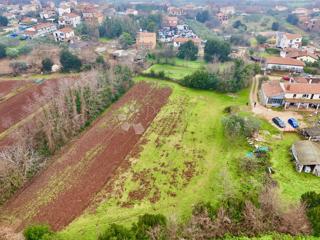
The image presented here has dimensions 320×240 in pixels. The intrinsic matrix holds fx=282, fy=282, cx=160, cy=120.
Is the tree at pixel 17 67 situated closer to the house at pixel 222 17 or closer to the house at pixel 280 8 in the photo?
the house at pixel 222 17

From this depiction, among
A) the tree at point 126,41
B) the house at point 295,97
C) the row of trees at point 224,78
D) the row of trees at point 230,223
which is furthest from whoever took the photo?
the tree at point 126,41

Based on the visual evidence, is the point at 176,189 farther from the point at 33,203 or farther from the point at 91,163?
the point at 33,203

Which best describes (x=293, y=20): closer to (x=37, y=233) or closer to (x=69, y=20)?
(x=69, y=20)

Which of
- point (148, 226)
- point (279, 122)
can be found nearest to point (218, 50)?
point (279, 122)

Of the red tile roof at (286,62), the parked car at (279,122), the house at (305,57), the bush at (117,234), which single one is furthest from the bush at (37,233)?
the house at (305,57)

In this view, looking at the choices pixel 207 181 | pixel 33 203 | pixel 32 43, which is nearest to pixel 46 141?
pixel 33 203

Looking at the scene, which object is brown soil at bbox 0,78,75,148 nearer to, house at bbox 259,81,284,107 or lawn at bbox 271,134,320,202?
house at bbox 259,81,284,107
